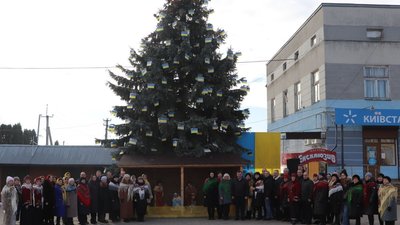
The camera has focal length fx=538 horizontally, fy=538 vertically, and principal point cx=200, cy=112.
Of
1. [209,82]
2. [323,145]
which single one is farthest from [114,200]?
[323,145]

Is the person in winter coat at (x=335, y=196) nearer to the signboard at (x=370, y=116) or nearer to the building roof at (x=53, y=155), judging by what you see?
the signboard at (x=370, y=116)

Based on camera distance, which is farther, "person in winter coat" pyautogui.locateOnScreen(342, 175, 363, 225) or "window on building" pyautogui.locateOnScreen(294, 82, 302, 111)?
"window on building" pyautogui.locateOnScreen(294, 82, 302, 111)

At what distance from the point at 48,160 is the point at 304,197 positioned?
96.1ft

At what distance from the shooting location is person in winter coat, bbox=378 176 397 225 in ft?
51.6

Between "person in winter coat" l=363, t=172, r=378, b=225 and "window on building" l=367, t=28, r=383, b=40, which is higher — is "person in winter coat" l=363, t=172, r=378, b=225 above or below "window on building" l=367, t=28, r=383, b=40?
below

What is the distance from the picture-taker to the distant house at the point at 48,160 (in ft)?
139

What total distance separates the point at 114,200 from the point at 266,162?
7.74 meters

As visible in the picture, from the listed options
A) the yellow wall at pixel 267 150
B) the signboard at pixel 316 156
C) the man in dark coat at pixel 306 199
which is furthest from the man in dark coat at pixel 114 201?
the signboard at pixel 316 156

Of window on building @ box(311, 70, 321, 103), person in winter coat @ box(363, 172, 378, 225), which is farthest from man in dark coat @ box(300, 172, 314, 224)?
window on building @ box(311, 70, 321, 103)

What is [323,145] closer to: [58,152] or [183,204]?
[183,204]

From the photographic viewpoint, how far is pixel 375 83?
30688 mm

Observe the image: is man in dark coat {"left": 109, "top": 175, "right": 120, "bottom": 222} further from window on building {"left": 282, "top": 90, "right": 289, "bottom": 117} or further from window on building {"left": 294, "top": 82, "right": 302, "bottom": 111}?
window on building {"left": 282, "top": 90, "right": 289, "bottom": 117}

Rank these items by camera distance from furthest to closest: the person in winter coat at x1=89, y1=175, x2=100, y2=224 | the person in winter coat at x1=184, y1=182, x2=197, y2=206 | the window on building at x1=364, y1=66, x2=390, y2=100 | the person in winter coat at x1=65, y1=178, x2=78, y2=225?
the window on building at x1=364, y1=66, x2=390, y2=100, the person in winter coat at x1=184, y1=182, x2=197, y2=206, the person in winter coat at x1=89, y1=175, x2=100, y2=224, the person in winter coat at x1=65, y1=178, x2=78, y2=225

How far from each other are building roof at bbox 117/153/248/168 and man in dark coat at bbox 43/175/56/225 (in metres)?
4.30
